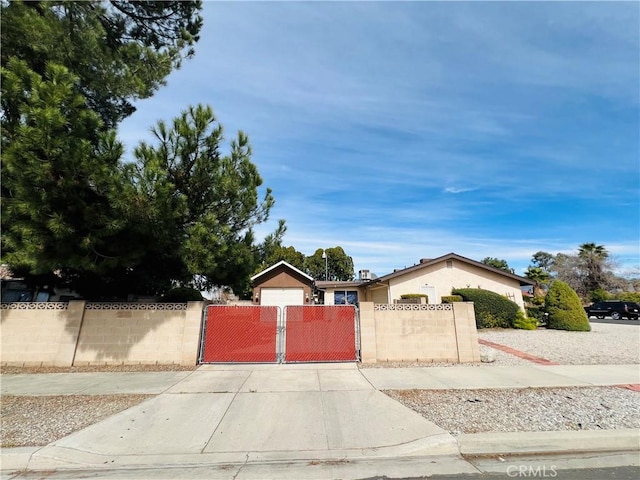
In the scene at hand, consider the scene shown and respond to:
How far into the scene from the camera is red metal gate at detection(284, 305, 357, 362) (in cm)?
885

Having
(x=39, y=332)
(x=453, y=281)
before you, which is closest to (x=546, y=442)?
(x=39, y=332)

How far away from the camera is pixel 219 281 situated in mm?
9852

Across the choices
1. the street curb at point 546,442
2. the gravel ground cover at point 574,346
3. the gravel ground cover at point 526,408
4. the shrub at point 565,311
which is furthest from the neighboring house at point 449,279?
the street curb at point 546,442

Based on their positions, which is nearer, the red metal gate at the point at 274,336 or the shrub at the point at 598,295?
the red metal gate at the point at 274,336

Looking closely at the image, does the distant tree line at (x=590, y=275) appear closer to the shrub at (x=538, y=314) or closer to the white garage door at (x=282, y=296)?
the shrub at (x=538, y=314)

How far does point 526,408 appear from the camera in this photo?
541 centimetres

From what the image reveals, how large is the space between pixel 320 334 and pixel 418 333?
275cm

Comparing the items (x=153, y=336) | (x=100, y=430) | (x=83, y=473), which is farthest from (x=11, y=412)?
(x=153, y=336)

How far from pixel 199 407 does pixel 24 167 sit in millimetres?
5678

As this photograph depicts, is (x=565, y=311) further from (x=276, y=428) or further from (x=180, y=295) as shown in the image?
(x=180, y=295)

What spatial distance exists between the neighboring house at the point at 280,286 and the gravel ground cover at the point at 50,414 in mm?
15747

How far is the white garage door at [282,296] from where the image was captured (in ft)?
71.4

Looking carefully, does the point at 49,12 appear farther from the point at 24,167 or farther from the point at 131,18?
the point at 24,167

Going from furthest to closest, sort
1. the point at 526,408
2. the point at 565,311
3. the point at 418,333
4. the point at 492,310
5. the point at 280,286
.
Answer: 1. the point at 280,286
2. the point at 492,310
3. the point at 565,311
4. the point at 418,333
5. the point at 526,408
